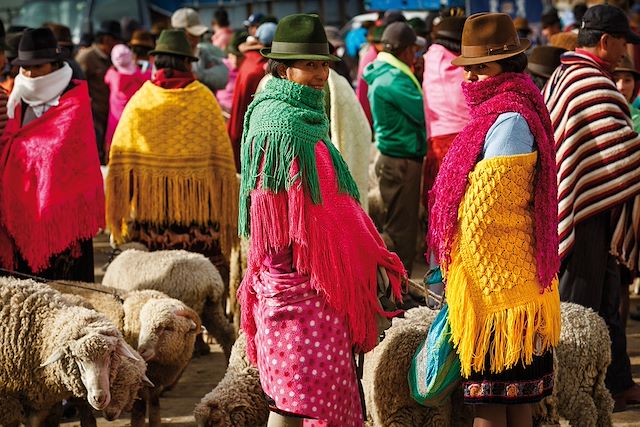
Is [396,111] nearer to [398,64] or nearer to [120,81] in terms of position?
A: [398,64]

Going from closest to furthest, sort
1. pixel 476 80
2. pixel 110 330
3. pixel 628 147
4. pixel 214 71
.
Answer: pixel 476 80 < pixel 110 330 < pixel 628 147 < pixel 214 71

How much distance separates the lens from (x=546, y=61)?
807cm

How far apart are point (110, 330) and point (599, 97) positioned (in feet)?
9.36

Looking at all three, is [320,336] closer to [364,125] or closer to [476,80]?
[476,80]

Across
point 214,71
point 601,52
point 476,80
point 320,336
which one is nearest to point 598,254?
point 601,52

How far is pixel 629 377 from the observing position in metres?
6.56

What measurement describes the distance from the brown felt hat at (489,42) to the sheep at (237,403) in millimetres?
1759

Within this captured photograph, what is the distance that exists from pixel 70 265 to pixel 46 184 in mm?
570

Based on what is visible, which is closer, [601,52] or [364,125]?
[601,52]

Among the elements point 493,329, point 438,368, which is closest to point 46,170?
point 438,368

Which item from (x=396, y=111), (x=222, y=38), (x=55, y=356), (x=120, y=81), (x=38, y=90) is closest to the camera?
(x=55, y=356)

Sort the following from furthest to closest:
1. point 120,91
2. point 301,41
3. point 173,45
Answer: point 120,91 → point 173,45 → point 301,41

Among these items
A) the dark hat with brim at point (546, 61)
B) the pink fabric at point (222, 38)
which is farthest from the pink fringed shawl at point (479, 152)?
the pink fabric at point (222, 38)

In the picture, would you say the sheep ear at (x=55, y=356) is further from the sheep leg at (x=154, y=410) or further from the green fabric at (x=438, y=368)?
the green fabric at (x=438, y=368)
